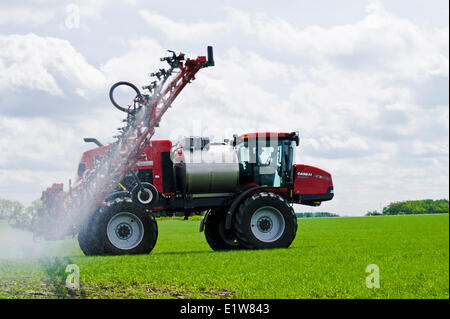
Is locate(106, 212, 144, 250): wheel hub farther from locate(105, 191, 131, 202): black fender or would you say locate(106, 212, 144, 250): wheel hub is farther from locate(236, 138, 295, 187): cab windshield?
locate(236, 138, 295, 187): cab windshield

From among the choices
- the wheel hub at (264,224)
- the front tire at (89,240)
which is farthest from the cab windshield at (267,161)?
the front tire at (89,240)

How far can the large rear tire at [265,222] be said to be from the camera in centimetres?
1711

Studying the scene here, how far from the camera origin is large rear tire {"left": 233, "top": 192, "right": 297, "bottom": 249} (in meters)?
17.1

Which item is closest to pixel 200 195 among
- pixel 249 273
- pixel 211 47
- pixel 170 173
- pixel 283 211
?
pixel 170 173

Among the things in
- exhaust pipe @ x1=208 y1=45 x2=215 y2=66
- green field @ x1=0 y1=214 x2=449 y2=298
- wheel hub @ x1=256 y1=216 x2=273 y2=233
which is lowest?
green field @ x1=0 y1=214 x2=449 y2=298

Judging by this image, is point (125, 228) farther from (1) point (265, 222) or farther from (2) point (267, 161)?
(2) point (267, 161)

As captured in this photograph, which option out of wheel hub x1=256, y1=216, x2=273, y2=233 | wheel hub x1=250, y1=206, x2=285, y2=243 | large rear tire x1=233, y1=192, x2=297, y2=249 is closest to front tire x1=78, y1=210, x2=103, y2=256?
large rear tire x1=233, y1=192, x2=297, y2=249

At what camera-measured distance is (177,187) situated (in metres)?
17.5

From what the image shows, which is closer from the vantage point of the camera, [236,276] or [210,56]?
[236,276]

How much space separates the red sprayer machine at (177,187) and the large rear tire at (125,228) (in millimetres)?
29

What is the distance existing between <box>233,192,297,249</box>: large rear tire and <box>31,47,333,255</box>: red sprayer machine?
0.11ft

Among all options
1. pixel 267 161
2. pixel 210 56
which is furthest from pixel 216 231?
pixel 210 56

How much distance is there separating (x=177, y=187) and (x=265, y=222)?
3.09 meters
